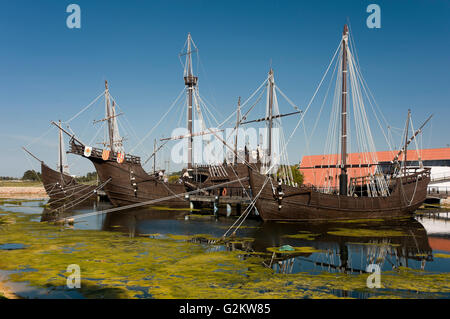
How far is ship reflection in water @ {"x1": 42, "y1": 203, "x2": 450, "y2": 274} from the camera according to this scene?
15375mm

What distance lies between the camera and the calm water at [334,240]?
1534cm

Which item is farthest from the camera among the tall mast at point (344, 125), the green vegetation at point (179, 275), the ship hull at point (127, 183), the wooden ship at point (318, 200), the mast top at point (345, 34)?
the ship hull at point (127, 183)

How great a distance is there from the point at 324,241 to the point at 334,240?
809 millimetres

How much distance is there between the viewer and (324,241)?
67.4 feet

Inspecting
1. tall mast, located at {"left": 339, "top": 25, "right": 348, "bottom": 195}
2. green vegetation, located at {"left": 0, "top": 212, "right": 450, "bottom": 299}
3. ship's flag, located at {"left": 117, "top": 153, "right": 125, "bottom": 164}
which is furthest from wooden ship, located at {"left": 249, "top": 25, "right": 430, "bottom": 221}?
ship's flag, located at {"left": 117, "top": 153, "right": 125, "bottom": 164}

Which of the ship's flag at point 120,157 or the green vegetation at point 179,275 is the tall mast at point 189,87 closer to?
the ship's flag at point 120,157

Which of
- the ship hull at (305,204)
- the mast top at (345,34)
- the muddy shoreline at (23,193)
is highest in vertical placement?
the mast top at (345,34)

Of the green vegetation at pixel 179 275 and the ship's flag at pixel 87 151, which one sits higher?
the ship's flag at pixel 87 151

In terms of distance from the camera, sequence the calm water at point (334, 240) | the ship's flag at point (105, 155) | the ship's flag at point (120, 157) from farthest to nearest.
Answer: the ship's flag at point (120, 157), the ship's flag at point (105, 155), the calm water at point (334, 240)

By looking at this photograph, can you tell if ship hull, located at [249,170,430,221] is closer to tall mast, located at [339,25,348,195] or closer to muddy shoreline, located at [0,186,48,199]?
tall mast, located at [339,25,348,195]

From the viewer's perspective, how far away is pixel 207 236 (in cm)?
2266

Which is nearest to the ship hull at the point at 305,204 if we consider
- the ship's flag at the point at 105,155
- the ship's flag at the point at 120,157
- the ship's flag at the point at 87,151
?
the ship's flag at the point at 120,157
